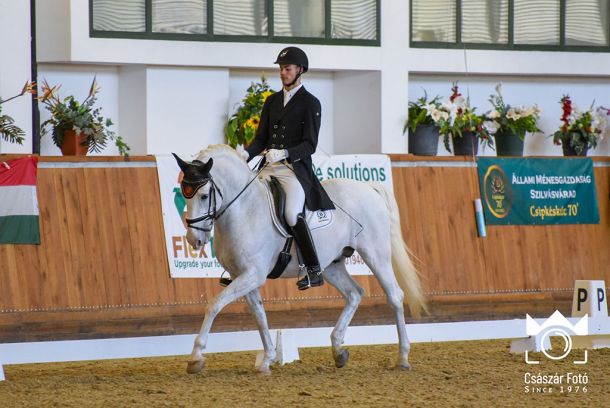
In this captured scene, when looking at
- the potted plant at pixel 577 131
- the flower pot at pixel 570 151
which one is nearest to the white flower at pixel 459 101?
the potted plant at pixel 577 131

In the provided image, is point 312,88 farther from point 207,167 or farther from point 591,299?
point 207,167

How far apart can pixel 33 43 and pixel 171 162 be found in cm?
203

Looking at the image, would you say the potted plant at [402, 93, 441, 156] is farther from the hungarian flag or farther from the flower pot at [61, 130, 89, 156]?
the hungarian flag

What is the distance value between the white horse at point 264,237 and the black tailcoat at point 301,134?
9.7 inches

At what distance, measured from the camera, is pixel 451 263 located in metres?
11.6

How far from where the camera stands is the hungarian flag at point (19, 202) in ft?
31.5

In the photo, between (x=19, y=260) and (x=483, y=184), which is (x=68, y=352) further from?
(x=483, y=184)

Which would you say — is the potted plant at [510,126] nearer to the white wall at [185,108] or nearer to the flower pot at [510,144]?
the flower pot at [510,144]

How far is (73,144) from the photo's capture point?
11.2 meters

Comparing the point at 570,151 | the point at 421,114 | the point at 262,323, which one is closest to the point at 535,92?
the point at 570,151

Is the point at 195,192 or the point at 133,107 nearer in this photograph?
the point at 195,192

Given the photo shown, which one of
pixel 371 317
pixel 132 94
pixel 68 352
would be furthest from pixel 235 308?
pixel 68 352

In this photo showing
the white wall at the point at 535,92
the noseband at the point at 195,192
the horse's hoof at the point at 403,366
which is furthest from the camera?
the white wall at the point at 535,92

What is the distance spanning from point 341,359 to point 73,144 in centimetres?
487
